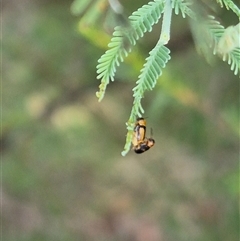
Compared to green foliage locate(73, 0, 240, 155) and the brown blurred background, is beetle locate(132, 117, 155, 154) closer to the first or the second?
green foliage locate(73, 0, 240, 155)

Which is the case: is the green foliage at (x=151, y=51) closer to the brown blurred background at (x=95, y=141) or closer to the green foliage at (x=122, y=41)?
the green foliage at (x=122, y=41)

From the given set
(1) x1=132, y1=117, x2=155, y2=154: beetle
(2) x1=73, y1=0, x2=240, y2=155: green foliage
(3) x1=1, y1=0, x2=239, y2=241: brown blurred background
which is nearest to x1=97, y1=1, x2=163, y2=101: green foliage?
(2) x1=73, y1=0, x2=240, y2=155: green foliage

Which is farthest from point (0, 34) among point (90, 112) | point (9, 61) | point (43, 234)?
point (43, 234)

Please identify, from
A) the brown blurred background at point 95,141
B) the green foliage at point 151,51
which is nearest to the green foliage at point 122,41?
the green foliage at point 151,51

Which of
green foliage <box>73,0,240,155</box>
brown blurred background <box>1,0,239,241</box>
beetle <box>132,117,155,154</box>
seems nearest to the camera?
green foliage <box>73,0,240,155</box>

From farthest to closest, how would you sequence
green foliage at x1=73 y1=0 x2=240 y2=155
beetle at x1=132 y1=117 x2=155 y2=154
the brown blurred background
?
the brown blurred background, beetle at x1=132 y1=117 x2=155 y2=154, green foliage at x1=73 y1=0 x2=240 y2=155

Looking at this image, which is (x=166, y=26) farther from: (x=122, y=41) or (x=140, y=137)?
(x=140, y=137)

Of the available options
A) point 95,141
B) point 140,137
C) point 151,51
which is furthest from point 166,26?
point 95,141

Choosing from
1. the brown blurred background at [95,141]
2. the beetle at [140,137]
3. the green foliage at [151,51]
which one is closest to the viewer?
the green foliage at [151,51]

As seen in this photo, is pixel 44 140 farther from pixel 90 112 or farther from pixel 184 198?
pixel 184 198
